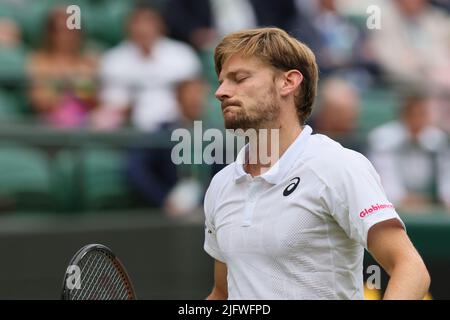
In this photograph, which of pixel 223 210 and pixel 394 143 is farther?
pixel 394 143

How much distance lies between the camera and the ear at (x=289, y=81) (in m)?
3.88

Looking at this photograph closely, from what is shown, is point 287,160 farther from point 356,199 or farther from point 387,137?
point 387,137

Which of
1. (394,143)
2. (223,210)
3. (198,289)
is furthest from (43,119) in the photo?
(223,210)

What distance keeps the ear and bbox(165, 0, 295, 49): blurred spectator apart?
5.37 m

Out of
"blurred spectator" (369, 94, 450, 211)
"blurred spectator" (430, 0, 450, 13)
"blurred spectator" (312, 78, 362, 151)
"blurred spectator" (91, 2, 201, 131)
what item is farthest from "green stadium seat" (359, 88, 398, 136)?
"blurred spectator" (430, 0, 450, 13)

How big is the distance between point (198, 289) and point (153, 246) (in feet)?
1.37

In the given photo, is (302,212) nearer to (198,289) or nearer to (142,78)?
(198,289)

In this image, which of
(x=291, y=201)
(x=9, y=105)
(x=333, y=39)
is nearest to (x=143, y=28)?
(x=9, y=105)

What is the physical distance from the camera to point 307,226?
145 inches

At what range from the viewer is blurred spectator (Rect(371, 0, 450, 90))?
380 inches

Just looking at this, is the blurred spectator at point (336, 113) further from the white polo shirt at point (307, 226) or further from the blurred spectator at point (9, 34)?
the white polo shirt at point (307, 226)

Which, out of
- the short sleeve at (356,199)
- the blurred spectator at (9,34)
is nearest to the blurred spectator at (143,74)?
the blurred spectator at (9,34)

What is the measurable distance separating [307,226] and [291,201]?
107mm

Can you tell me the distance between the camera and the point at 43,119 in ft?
25.6
